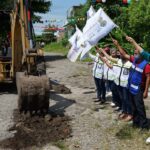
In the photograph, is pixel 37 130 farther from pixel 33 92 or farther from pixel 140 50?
pixel 140 50

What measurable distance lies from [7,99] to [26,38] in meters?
2.86

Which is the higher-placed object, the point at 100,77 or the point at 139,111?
the point at 139,111

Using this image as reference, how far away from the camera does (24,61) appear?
1323 centimetres

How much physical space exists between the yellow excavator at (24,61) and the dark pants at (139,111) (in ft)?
7.52

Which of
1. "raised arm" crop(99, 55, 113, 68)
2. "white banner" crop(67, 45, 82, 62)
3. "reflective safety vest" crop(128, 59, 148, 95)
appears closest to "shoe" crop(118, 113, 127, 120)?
"raised arm" crop(99, 55, 113, 68)

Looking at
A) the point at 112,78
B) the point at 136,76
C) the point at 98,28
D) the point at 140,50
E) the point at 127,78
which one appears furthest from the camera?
the point at 112,78

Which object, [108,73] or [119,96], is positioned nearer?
[119,96]

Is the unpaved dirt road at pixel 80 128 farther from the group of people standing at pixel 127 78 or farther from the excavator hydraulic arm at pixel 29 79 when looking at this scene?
the excavator hydraulic arm at pixel 29 79

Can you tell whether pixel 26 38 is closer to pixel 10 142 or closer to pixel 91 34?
pixel 91 34

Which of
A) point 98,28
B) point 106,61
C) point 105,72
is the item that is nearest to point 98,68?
point 105,72

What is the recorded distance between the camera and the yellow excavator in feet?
39.9

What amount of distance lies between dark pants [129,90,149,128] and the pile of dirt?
143cm

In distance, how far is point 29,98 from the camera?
39.9 feet

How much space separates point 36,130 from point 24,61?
2695 millimetres
